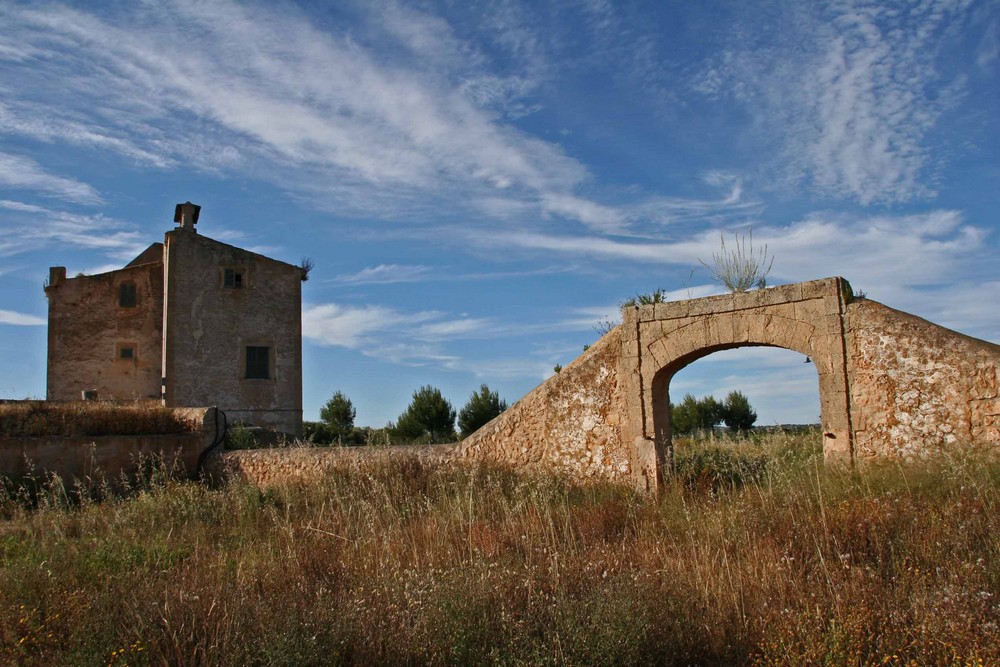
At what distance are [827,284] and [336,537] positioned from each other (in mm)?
5698

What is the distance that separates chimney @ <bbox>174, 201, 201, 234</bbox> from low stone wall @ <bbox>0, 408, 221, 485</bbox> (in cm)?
1173

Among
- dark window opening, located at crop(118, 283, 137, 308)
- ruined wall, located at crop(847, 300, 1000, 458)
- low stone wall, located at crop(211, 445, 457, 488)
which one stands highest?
dark window opening, located at crop(118, 283, 137, 308)

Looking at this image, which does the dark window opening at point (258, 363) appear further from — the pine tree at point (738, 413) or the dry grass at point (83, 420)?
the pine tree at point (738, 413)

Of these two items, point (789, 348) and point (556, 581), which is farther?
point (789, 348)

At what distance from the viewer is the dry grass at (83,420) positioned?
11734 millimetres

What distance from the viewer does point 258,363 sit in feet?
72.6

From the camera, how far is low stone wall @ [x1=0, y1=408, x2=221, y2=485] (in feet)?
37.2

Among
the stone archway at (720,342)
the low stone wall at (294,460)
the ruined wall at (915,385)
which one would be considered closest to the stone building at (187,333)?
the low stone wall at (294,460)

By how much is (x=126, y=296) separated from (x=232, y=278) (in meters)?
3.41

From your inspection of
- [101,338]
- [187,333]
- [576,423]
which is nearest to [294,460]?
[576,423]

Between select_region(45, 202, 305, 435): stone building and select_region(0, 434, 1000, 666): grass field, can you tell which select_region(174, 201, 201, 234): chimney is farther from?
select_region(0, 434, 1000, 666): grass field

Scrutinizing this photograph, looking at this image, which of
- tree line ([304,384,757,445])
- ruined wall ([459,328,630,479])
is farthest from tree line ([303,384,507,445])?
ruined wall ([459,328,630,479])

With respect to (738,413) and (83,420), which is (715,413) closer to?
(738,413)

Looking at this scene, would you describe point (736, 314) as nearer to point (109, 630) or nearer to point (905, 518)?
point (905, 518)
